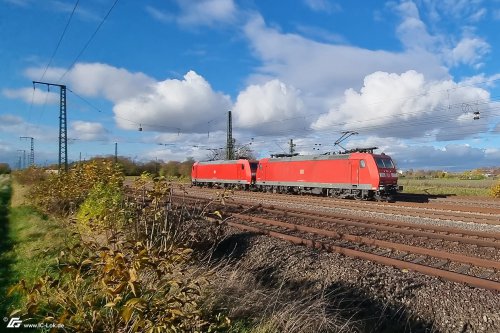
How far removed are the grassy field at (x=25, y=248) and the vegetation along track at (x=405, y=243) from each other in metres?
3.58

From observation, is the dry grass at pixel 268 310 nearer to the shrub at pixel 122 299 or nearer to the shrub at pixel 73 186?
the shrub at pixel 122 299

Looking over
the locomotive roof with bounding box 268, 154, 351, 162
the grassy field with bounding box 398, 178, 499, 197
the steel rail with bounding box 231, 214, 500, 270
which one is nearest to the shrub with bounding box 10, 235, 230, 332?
the steel rail with bounding box 231, 214, 500, 270

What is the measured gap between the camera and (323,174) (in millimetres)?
25281

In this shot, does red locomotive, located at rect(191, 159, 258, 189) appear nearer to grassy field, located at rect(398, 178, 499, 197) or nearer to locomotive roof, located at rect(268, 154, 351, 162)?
locomotive roof, located at rect(268, 154, 351, 162)

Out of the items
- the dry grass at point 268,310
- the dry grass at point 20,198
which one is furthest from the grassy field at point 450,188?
the dry grass at point 20,198

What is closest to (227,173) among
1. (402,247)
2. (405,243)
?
(405,243)

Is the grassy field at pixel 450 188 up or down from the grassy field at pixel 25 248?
up

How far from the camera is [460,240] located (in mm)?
10273

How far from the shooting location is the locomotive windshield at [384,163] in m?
21.9

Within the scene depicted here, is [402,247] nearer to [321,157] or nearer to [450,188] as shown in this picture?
[321,157]

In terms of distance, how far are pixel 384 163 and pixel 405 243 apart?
12.8 meters

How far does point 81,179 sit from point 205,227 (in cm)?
524

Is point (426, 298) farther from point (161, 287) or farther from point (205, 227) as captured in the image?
point (205, 227)

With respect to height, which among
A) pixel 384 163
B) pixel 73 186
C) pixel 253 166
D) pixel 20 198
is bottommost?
pixel 20 198
